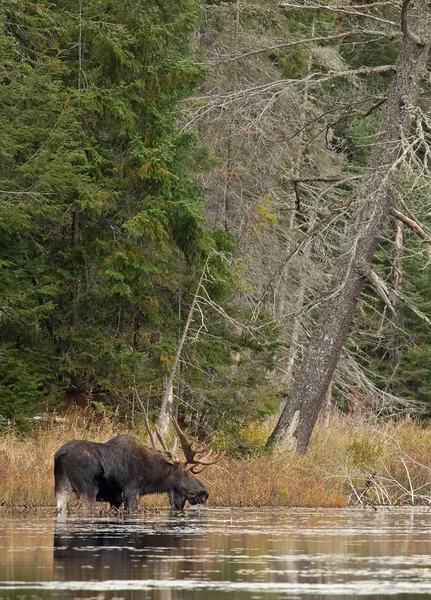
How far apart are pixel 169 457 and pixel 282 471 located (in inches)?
90.8

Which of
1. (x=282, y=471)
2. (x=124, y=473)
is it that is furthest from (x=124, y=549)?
(x=282, y=471)

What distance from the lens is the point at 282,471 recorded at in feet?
72.0

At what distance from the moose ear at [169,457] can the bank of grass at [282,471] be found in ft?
3.74

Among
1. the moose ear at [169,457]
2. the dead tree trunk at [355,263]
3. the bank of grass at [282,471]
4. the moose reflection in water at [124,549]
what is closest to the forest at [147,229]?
the dead tree trunk at [355,263]

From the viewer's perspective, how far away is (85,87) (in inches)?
1058

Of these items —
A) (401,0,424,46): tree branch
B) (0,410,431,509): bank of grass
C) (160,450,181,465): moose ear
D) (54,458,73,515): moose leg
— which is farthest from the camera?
(401,0,424,46): tree branch

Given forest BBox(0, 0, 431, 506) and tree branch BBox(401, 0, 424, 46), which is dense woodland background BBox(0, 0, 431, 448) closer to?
forest BBox(0, 0, 431, 506)

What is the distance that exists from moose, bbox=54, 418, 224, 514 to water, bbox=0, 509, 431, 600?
1.87 ft

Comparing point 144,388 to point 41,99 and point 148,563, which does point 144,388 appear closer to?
point 41,99

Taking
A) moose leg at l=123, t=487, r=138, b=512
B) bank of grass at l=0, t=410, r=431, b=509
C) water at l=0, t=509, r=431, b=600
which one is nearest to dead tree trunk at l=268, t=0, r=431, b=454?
bank of grass at l=0, t=410, r=431, b=509

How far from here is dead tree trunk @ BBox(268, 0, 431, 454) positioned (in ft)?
80.6

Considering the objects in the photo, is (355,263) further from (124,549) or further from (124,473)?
(124,549)

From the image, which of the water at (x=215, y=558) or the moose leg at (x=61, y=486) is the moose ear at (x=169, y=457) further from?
the moose leg at (x=61, y=486)

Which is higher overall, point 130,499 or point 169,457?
point 169,457
